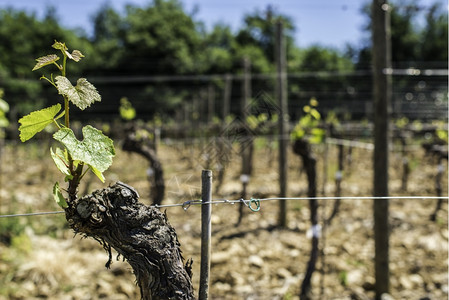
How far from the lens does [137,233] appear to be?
3.73 ft

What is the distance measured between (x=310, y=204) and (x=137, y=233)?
265 centimetres

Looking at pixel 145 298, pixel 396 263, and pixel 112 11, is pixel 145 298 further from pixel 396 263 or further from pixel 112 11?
pixel 112 11

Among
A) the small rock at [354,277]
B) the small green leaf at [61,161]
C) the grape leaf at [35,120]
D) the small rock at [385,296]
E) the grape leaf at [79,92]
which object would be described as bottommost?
the small rock at [385,296]

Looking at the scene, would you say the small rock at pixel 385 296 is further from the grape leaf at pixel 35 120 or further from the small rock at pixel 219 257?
the grape leaf at pixel 35 120

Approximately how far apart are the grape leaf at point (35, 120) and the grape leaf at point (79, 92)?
0.20ft

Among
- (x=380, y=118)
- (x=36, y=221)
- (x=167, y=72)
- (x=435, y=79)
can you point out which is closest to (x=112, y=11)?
(x=167, y=72)

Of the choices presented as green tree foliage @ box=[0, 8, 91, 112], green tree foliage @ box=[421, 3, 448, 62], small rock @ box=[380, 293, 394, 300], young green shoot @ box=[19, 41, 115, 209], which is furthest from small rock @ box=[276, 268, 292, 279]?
green tree foliage @ box=[421, 3, 448, 62]

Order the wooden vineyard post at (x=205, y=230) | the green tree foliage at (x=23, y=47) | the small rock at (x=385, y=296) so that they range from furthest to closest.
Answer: the green tree foliage at (x=23, y=47) → the small rock at (x=385, y=296) → the wooden vineyard post at (x=205, y=230)

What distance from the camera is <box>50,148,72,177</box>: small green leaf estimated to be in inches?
39.5

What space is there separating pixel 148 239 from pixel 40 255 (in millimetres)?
2834

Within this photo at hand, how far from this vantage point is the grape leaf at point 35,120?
3.33 ft

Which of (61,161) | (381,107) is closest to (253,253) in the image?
(381,107)

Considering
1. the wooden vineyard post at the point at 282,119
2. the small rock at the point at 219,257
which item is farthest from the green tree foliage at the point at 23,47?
the small rock at the point at 219,257

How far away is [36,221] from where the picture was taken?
462 cm
